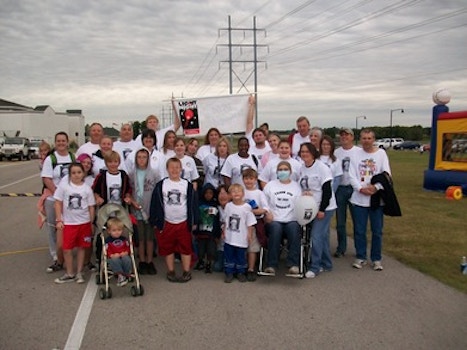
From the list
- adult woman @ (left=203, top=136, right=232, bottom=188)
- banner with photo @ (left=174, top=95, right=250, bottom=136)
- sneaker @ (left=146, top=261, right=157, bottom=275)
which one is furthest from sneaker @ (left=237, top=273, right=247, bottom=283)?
banner with photo @ (left=174, top=95, right=250, bottom=136)

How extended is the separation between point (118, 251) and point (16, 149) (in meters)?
35.8

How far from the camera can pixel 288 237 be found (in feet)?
20.6

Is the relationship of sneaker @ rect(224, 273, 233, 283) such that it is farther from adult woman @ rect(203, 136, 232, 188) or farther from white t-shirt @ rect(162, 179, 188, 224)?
adult woman @ rect(203, 136, 232, 188)

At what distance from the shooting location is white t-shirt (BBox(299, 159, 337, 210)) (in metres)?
6.26

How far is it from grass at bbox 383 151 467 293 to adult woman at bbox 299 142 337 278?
153 centimetres

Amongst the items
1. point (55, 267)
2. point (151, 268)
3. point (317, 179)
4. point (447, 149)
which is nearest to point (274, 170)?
point (317, 179)

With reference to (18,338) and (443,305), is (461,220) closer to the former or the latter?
(443,305)

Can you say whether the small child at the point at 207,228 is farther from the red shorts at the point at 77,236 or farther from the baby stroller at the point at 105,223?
the red shorts at the point at 77,236

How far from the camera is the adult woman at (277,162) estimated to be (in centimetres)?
659

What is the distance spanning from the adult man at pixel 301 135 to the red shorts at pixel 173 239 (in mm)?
2512

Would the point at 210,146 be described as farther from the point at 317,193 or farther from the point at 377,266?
the point at 377,266

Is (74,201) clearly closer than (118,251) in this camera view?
No

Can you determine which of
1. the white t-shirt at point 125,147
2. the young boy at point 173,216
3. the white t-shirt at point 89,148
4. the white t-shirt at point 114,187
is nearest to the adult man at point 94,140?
the white t-shirt at point 89,148

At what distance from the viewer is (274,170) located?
6637mm
